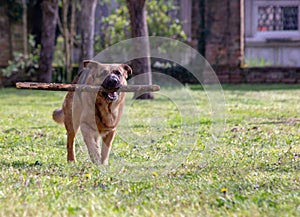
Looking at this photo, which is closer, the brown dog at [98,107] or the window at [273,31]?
the brown dog at [98,107]

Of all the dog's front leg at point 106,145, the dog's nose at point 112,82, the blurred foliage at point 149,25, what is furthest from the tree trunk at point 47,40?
the dog's nose at point 112,82

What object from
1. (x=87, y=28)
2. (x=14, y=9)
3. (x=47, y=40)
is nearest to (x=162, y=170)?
(x=87, y=28)

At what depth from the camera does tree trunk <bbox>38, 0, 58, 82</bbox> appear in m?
19.6

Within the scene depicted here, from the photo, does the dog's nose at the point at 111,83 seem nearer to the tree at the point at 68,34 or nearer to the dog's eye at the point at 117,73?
the dog's eye at the point at 117,73

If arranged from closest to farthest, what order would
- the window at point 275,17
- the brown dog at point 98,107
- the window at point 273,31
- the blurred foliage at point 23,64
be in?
the brown dog at point 98,107
the blurred foliage at point 23,64
the window at point 273,31
the window at point 275,17

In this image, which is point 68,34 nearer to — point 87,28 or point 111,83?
point 87,28

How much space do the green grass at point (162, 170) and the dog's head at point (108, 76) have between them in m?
0.63

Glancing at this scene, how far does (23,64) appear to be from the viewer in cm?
2036

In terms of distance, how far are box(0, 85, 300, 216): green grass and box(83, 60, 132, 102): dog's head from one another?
0.63 meters

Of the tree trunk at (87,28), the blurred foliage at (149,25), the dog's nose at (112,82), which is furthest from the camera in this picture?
the blurred foliage at (149,25)

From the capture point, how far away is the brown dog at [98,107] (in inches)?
225

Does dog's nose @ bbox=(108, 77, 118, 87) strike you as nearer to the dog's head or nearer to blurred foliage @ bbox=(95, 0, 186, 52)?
the dog's head

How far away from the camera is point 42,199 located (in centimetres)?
415

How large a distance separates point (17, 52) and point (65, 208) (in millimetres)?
17595
